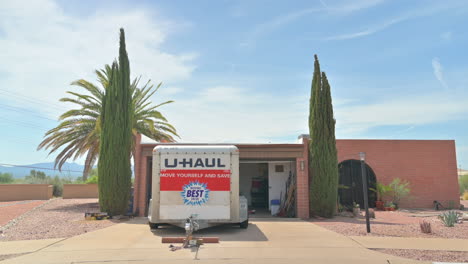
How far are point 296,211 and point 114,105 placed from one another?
8.87 m

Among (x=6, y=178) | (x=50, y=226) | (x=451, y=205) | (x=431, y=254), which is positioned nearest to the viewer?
(x=431, y=254)

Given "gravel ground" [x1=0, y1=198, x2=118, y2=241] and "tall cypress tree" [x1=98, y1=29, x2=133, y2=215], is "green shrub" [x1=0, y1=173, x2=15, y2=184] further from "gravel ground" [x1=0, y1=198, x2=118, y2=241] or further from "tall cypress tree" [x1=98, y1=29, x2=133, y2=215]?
"tall cypress tree" [x1=98, y1=29, x2=133, y2=215]

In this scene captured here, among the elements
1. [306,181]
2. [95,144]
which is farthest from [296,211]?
[95,144]

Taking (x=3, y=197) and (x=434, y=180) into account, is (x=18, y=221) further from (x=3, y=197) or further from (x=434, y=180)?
(x=434, y=180)

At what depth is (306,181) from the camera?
52.6ft

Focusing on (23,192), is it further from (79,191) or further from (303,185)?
(303,185)

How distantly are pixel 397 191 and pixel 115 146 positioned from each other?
1432 centimetres

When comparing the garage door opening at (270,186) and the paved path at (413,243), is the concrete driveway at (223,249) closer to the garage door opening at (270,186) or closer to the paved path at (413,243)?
the paved path at (413,243)

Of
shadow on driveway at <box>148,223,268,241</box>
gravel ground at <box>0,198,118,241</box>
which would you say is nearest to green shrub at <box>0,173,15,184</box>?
gravel ground at <box>0,198,118,241</box>

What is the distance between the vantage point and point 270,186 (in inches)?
724

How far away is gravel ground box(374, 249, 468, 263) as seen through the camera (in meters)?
8.17

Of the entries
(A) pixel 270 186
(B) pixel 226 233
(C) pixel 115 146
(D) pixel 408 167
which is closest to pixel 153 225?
(B) pixel 226 233

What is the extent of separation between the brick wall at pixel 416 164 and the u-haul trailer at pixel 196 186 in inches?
472

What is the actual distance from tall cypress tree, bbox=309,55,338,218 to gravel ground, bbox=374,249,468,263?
6.93 meters
